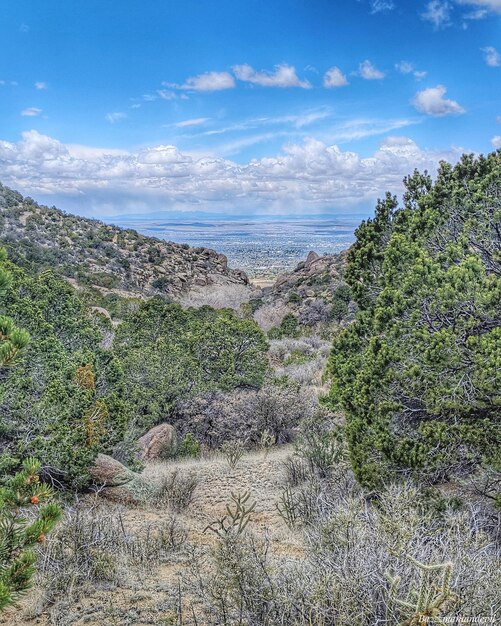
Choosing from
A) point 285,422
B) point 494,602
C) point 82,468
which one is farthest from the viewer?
point 285,422

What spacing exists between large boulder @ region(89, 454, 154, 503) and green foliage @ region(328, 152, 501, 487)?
4420 millimetres

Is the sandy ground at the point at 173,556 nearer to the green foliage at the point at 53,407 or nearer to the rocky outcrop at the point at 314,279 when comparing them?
the green foliage at the point at 53,407

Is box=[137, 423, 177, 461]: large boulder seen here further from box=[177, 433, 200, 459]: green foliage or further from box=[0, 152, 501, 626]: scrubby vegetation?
box=[177, 433, 200, 459]: green foliage

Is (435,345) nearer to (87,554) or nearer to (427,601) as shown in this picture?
(427,601)

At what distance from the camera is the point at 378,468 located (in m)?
6.79

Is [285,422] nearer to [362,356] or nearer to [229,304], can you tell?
[362,356]

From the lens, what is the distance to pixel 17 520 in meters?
3.55

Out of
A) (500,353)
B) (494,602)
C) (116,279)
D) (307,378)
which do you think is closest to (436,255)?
(500,353)

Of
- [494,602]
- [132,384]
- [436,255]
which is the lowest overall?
[132,384]

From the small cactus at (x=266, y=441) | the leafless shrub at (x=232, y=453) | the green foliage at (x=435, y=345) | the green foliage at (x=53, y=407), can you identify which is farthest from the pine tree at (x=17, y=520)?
the small cactus at (x=266, y=441)

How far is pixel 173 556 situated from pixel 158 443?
295 inches

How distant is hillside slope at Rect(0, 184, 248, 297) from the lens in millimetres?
40875

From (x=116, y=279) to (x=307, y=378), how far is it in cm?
2707

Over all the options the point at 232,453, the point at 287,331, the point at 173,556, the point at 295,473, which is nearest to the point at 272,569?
the point at 173,556
